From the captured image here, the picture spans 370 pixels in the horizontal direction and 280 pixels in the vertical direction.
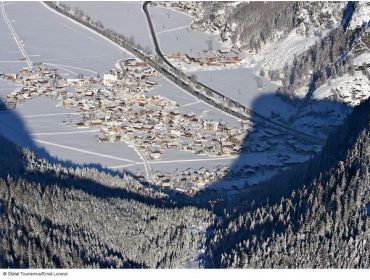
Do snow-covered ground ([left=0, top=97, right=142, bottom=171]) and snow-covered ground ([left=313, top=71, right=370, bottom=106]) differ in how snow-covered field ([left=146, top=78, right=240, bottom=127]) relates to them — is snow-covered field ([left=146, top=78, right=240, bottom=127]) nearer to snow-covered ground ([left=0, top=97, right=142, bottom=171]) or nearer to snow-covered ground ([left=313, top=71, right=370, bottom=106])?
snow-covered ground ([left=313, top=71, right=370, bottom=106])

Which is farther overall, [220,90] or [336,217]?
[220,90]

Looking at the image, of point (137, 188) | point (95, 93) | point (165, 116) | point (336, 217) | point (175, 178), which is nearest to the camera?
point (336, 217)

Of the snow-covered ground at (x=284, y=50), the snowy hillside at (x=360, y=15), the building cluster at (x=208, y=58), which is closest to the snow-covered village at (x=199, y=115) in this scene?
the snowy hillside at (x=360, y=15)

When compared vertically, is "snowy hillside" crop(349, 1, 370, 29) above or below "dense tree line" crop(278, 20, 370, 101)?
above

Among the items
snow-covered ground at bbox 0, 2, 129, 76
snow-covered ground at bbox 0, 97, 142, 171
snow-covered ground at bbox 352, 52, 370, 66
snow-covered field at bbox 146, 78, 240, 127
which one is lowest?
snow-covered ground at bbox 0, 97, 142, 171

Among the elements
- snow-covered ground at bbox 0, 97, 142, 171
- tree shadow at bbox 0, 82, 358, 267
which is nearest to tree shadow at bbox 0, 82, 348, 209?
tree shadow at bbox 0, 82, 358, 267

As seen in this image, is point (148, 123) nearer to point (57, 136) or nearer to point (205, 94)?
point (57, 136)

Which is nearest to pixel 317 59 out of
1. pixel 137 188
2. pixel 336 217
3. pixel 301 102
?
pixel 301 102

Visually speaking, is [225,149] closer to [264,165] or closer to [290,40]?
[264,165]

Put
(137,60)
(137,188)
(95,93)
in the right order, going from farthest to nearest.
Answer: (137,60) < (95,93) < (137,188)

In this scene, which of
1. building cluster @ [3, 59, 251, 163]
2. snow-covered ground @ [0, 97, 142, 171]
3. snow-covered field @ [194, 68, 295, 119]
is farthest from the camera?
snow-covered field @ [194, 68, 295, 119]

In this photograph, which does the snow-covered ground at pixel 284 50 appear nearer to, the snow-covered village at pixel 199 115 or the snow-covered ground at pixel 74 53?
the snow-covered village at pixel 199 115
